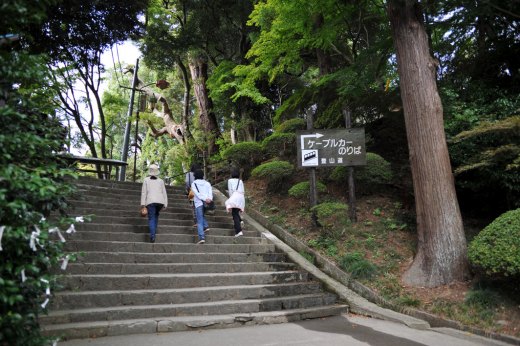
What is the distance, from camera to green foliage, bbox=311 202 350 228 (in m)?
7.97

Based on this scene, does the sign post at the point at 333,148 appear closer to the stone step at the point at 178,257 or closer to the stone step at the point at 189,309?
the stone step at the point at 178,257

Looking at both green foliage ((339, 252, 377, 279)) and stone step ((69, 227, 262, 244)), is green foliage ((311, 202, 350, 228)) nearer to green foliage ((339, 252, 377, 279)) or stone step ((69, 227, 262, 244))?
green foliage ((339, 252, 377, 279))

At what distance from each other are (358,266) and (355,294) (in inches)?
21.5

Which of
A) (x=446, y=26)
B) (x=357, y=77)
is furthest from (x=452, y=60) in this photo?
(x=357, y=77)

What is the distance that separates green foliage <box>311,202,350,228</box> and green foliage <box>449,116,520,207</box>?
2.39m

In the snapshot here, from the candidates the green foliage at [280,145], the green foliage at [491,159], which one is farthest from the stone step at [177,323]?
the green foliage at [280,145]

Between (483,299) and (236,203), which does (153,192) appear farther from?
(483,299)

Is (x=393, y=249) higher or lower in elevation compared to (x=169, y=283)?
higher

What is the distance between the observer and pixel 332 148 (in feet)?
28.8

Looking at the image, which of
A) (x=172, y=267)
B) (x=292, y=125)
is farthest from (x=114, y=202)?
(x=292, y=125)

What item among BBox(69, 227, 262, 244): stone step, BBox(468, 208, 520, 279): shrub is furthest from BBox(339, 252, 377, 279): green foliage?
BBox(69, 227, 262, 244): stone step

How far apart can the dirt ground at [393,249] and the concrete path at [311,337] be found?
452 millimetres

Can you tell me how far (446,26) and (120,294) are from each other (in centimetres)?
961

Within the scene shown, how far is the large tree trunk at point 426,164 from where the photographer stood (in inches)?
262
